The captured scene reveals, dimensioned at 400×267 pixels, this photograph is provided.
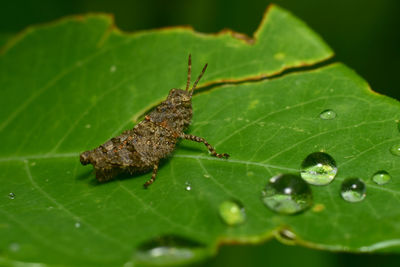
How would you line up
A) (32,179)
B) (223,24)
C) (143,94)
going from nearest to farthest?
(32,179)
(143,94)
(223,24)

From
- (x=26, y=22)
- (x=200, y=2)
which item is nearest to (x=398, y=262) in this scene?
(x=200, y=2)

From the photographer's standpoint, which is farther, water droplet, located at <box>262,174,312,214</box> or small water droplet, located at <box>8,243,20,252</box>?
water droplet, located at <box>262,174,312,214</box>

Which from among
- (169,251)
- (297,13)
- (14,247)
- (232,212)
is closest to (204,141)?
(232,212)

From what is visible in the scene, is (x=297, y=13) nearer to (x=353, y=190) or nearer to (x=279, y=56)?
(x=279, y=56)

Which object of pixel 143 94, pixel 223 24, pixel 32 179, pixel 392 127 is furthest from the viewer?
pixel 223 24

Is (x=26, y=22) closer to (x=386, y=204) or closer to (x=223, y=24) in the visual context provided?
(x=223, y=24)

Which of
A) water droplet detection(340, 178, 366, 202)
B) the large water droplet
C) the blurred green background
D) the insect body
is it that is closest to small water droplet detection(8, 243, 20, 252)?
the large water droplet

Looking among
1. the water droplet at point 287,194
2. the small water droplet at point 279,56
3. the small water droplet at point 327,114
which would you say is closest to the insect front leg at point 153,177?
the water droplet at point 287,194

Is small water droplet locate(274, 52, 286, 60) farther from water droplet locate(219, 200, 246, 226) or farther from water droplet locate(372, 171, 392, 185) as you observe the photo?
water droplet locate(219, 200, 246, 226)
